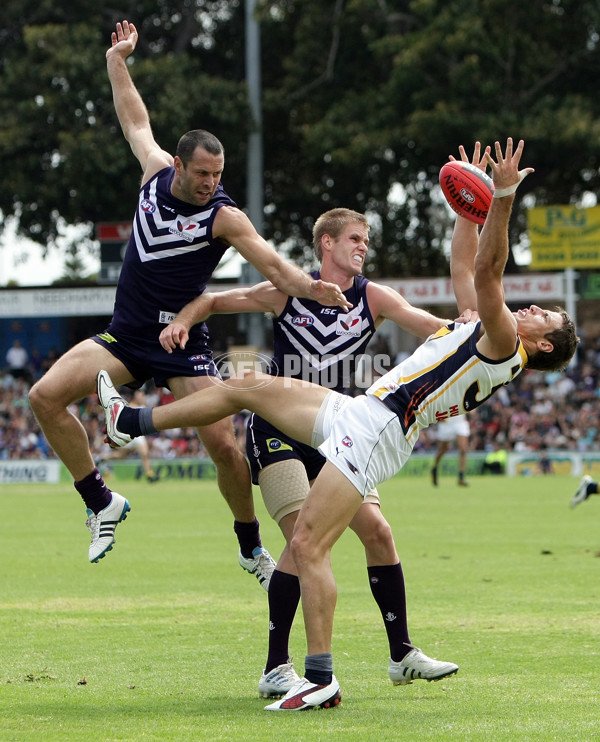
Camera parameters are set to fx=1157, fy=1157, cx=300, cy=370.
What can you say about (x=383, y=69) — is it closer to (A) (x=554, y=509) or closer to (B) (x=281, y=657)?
(A) (x=554, y=509)

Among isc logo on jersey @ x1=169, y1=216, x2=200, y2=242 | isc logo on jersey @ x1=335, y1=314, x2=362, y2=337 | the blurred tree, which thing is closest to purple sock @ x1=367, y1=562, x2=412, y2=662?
isc logo on jersey @ x1=335, y1=314, x2=362, y2=337

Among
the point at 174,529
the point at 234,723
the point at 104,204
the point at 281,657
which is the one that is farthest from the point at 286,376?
the point at 104,204

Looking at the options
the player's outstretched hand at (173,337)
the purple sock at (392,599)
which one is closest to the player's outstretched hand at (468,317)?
the purple sock at (392,599)

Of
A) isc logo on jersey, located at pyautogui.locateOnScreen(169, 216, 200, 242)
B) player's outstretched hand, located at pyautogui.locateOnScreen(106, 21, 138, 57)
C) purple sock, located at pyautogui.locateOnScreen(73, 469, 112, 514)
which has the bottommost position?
purple sock, located at pyautogui.locateOnScreen(73, 469, 112, 514)

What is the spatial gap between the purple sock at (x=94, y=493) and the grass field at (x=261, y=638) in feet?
3.38

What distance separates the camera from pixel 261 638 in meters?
8.57

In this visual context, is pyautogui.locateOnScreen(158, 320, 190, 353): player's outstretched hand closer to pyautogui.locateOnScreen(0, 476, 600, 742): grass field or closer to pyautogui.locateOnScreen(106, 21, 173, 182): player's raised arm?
pyautogui.locateOnScreen(106, 21, 173, 182): player's raised arm

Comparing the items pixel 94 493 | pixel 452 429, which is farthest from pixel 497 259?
pixel 452 429

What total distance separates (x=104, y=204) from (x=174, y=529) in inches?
854

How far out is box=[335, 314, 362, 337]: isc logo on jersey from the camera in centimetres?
734

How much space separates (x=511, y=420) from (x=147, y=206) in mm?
25527

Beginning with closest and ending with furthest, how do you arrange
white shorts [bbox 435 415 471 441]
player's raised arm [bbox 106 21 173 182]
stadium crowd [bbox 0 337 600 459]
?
player's raised arm [bbox 106 21 173 182], white shorts [bbox 435 415 471 441], stadium crowd [bbox 0 337 600 459]

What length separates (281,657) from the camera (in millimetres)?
6809

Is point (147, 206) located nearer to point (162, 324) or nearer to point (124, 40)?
point (162, 324)
